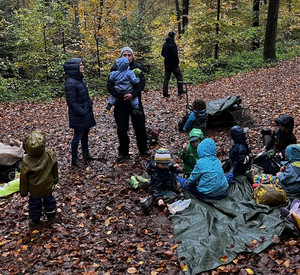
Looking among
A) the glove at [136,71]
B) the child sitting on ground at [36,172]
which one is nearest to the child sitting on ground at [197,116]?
the glove at [136,71]

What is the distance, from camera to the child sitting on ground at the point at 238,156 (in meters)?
5.38

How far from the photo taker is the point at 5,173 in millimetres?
6176

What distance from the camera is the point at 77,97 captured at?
5.93 metres

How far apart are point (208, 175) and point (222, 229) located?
0.96 metres

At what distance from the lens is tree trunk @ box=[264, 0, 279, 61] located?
14.3 m

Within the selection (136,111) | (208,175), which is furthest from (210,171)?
(136,111)

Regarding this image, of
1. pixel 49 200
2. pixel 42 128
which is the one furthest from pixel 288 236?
pixel 42 128

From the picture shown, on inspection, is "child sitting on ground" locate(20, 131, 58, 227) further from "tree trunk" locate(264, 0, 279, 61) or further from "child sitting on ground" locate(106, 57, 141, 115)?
"tree trunk" locate(264, 0, 279, 61)

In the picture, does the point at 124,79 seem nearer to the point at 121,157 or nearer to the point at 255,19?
the point at 121,157

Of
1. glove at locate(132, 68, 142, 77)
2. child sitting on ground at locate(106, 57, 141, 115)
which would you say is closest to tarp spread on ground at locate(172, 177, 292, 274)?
child sitting on ground at locate(106, 57, 141, 115)

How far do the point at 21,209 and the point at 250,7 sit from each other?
75.2 ft

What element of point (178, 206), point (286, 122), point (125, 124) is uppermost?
point (286, 122)

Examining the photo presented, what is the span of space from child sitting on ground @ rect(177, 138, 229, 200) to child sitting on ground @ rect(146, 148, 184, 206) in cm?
33

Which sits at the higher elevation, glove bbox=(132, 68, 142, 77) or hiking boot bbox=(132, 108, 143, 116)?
glove bbox=(132, 68, 142, 77)
